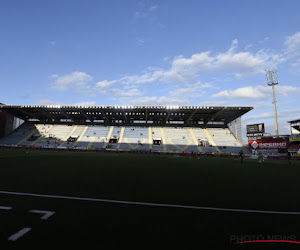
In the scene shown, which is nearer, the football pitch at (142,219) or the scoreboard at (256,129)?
the football pitch at (142,219)

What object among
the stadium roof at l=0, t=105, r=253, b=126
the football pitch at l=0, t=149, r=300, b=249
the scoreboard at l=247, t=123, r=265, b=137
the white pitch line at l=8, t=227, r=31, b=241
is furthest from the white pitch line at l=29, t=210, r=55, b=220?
the scoreboard at l=247, t=123, r=265, b=137

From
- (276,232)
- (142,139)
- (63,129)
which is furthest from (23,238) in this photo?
(63,129)

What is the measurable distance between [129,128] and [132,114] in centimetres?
595

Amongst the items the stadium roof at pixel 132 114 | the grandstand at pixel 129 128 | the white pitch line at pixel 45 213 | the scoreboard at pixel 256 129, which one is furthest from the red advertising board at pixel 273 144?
the white pitch line at pixel 45 213

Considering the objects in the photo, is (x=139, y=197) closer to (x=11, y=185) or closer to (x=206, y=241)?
(x=206, y=241)

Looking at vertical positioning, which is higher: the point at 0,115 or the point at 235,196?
the point at 0,115

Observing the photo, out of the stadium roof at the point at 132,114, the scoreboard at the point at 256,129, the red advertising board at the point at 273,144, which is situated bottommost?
the red advertising board at the point at 273,144

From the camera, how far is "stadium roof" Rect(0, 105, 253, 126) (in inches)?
1756

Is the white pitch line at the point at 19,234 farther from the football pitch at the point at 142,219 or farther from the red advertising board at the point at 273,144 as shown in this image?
the red advertising board at the point at 273,144

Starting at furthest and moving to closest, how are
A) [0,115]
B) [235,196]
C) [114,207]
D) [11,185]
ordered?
[0,115]
[11,185]
[235,196]
[114,207]

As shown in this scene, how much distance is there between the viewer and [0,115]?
48.0 metres

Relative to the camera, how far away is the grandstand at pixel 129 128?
147ft

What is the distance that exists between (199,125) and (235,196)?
52007mm

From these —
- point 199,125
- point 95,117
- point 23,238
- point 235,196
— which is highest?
point 95,117
